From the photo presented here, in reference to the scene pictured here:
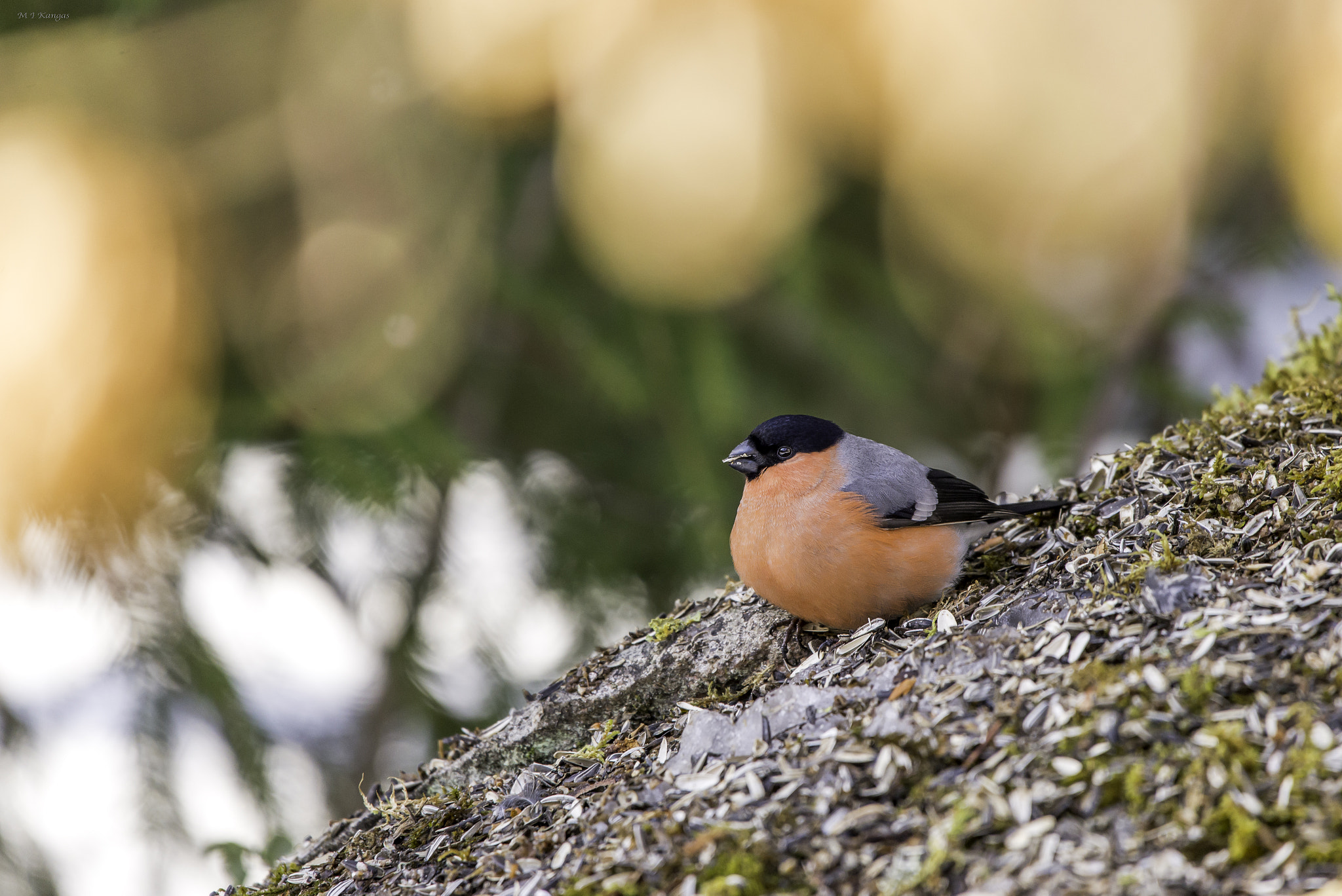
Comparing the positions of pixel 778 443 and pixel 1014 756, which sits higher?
pixel 778 443

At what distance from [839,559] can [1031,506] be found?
607 millimetres

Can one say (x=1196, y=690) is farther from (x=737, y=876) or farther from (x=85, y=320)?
(x=85, y=320)

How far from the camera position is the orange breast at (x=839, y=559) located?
2.52m

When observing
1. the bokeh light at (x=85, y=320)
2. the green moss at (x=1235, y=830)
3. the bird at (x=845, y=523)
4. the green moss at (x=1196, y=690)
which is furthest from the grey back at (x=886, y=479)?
the bokeh light at (x=85, y=320)

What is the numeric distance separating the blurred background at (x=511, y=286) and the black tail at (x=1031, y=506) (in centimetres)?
131

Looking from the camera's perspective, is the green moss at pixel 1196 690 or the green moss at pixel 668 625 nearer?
the green moss at pixel 1196 690

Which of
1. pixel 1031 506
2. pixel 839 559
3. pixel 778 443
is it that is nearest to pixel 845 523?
pixel 839 559

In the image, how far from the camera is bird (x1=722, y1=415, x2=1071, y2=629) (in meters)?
2.54

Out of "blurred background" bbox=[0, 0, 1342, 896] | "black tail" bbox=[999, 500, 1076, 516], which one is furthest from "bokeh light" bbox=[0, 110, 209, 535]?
"black tail" bbox=[999, 500, 1076, 516]

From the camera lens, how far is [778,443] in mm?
3016

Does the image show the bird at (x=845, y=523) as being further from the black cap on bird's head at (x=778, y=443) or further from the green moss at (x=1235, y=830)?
the green moss at (x=1235, y=830)

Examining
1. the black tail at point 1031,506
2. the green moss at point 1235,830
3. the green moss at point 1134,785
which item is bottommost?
the green moss at point 1235,830

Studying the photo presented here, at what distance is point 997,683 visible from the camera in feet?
5.88

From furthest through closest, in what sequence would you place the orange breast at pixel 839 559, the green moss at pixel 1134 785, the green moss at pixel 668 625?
the green moss at pixel 668 625
the orange breast at pixel 839 559
the green moss at pixel 1134 785
